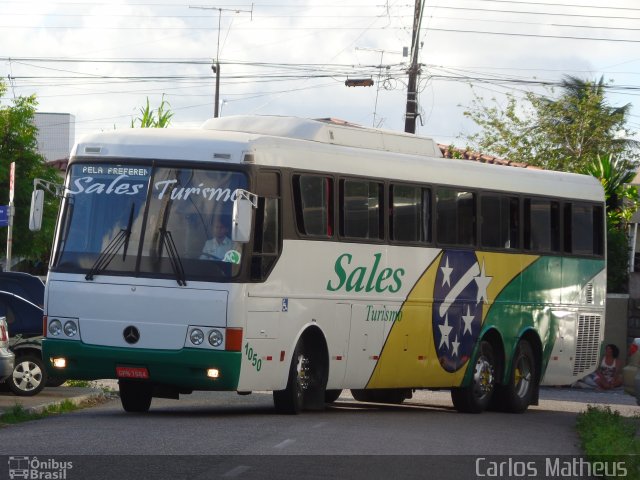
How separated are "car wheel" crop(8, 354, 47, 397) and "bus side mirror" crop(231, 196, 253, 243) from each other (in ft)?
21.8

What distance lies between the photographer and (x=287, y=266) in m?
17.0

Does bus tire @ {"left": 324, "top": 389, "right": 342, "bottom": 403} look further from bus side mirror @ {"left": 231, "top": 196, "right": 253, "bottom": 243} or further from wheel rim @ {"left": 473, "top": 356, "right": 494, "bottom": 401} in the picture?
bus side mirror @ {"left": 231, "top": 196, "right": 253, "bottom": 243}

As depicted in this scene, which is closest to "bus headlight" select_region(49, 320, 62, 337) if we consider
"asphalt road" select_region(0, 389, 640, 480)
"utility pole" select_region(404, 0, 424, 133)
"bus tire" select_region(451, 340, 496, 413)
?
"asphalt road" select_region(0, 389, 640, 480)

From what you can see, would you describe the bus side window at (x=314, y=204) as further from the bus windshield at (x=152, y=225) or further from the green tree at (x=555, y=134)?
the green tree at (x=555, y=134)

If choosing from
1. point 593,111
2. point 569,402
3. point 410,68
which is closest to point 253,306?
point 569,402

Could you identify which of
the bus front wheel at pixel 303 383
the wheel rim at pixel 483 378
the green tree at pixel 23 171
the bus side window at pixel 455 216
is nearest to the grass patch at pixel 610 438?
the wheel rim at pixel 483 378

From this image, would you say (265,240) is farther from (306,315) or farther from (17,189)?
(17,189)

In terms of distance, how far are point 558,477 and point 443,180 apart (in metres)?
8.55

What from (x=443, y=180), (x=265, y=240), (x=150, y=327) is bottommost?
(x=150, y=327)

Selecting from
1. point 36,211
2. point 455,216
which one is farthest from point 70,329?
point 455,216

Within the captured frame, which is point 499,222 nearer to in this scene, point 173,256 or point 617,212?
point 173,256

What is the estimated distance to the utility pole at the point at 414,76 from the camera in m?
35.6

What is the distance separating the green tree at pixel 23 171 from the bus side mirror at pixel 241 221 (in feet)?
82.6

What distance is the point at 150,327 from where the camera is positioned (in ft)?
53.0
